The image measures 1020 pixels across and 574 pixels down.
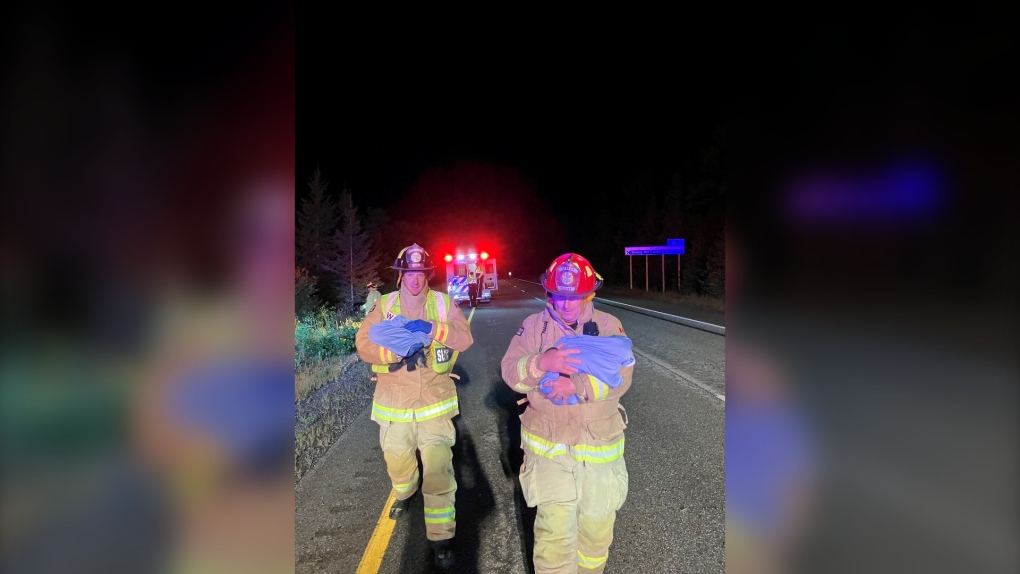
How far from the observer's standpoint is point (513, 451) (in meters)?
5.16

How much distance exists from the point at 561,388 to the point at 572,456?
39 cm

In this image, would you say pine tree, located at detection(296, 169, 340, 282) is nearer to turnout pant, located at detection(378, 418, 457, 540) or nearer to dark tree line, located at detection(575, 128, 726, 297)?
dark tree line, located at detection(575, 128, 726, 297)

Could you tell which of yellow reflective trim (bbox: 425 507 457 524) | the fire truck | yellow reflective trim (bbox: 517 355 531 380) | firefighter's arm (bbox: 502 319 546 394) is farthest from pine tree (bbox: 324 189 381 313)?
yellow reflective trim (bbox: 517 355 531 380)

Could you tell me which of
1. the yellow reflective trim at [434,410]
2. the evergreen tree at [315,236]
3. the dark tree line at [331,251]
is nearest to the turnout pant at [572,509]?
the yellow reflective trim at [434,410]

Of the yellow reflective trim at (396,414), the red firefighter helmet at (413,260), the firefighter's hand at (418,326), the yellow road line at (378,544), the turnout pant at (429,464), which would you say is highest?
the red firefighter helmet at (413,260)

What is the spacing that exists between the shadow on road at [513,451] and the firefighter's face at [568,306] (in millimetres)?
1373

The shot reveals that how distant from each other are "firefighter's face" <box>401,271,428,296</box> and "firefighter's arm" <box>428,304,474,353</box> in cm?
30

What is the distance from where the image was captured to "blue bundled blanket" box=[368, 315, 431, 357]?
3.22 metres

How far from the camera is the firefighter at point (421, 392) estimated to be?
3.30 meters

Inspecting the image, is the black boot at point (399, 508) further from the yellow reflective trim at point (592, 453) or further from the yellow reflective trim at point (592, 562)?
the yellow reflective trim at point (592, 453)

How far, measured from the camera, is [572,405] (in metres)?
2.69
